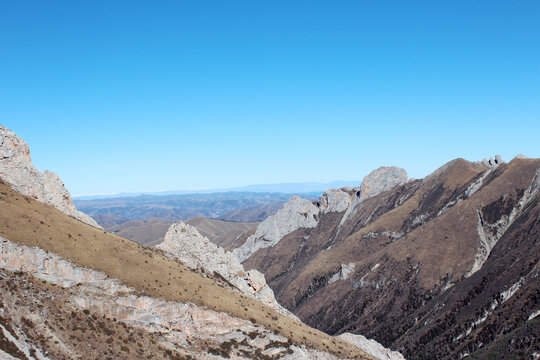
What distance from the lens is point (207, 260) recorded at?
117625 millimetres

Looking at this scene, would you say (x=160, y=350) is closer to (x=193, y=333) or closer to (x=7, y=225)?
(x=193, y=333)

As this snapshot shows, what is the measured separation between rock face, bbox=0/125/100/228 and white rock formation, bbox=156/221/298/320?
27.0 m

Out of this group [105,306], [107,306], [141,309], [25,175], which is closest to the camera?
[105,306]

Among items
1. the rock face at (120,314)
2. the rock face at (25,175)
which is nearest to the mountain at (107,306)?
the rock face at (120,314)

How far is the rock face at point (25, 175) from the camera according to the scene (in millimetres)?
86875

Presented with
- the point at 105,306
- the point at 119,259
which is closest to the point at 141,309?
the point at 105,306

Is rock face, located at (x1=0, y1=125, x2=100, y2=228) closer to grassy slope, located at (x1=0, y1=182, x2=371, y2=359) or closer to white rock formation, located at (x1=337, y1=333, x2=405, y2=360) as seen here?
grassy slope, located at (x1=0, y1=182, x2=371, y2=359)

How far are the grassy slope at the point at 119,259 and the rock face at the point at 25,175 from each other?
402 centimetres

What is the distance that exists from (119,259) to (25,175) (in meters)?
28.8

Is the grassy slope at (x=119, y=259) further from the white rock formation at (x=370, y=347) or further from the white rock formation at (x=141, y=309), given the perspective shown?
the white rock formation at (x=370, y=347)

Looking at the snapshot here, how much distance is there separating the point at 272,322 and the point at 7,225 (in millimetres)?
53443

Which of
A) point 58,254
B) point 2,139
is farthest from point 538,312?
point 2,139

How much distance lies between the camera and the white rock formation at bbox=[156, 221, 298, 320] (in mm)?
112188

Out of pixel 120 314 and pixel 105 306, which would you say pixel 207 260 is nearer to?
pixel 120 314
